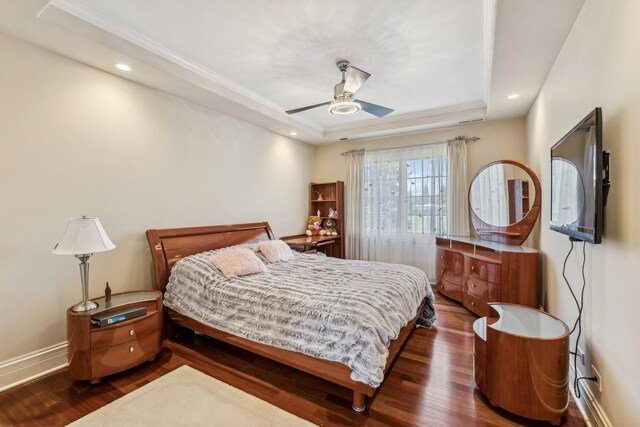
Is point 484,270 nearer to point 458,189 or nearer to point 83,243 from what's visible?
point 458,189

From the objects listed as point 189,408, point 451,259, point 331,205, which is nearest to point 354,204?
point 331,205

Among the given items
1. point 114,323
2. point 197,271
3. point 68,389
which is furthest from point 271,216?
point 68,389

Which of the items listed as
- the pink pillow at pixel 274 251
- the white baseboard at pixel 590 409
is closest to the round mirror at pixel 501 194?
the white baseboard at pixel 590 409

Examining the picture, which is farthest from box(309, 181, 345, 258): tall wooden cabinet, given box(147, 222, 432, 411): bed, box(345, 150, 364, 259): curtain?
box(147, 222, 432, 411): bed

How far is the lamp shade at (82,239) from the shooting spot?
217 centimetres

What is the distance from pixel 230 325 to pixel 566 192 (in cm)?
277

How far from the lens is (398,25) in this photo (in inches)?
94.1

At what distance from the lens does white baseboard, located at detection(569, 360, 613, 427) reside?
5.27ft

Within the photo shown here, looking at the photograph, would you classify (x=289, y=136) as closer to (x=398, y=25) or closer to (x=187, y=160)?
(x=187, y=160)

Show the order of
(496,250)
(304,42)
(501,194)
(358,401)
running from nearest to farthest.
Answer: (358,401), (304,42), (496,250), (501,194)

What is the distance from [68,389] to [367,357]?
2315 millimetres

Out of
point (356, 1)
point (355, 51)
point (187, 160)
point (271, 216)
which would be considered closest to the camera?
point (356, 1)

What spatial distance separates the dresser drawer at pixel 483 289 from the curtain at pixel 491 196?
3.10 ft

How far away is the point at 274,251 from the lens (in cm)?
367
